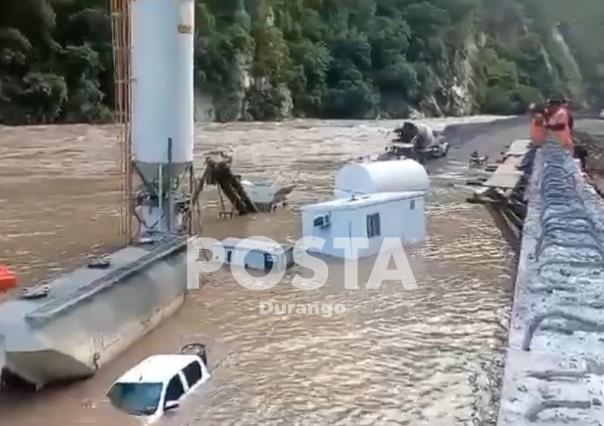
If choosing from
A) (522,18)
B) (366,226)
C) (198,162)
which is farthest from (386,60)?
(366,226)

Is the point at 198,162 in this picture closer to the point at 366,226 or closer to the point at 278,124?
the point at 366,226

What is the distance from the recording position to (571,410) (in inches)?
308

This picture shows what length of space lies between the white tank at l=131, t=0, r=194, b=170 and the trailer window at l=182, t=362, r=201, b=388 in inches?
→ 232

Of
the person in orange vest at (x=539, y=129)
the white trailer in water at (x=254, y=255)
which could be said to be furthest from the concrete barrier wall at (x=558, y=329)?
the person in orange vest at (x=539, y=129)

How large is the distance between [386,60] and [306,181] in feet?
168

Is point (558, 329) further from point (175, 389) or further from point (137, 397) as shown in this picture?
point (137, 397)

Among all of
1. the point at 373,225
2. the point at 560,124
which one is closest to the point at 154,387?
the point at 373,225

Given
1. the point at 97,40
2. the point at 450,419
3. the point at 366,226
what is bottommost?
the point at 450,419

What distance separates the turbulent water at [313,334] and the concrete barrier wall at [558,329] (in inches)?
63.5

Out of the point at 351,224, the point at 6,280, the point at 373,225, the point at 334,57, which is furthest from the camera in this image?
the point at 334,57

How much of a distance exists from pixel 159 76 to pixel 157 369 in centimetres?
711

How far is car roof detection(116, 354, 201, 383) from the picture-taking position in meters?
12.3

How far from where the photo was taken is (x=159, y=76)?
1814 cm

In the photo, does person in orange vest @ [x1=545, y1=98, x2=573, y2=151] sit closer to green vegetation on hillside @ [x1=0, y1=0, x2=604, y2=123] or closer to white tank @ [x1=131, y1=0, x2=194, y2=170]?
white tank @ [x1=131, y1=0, x2=194, y2=170]
